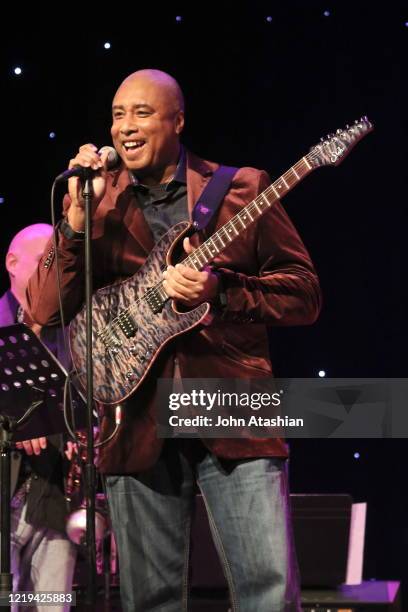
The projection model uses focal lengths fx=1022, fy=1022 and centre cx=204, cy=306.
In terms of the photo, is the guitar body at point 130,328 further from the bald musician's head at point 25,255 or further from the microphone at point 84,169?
the bald musician's head at point 25,255

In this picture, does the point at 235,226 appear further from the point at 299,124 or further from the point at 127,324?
the point at 299,124

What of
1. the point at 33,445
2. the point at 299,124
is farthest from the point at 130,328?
the point at 299,124

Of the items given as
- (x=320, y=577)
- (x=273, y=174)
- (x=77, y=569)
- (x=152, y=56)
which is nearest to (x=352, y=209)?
(x=273, y=174)

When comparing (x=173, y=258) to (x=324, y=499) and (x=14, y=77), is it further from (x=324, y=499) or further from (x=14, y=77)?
(x=14, y=77)

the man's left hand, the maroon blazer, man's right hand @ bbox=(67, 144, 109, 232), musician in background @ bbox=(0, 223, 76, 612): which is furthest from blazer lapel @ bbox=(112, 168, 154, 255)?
musician in background @ bbox=(0, 223, 76, 612)

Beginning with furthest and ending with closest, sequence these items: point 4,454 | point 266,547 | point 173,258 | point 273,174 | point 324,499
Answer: point 273,174
point 324,499
point 4,454
point 173,258
point 266,547

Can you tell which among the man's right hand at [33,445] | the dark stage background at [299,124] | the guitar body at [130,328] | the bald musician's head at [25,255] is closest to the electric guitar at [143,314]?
the guitar body at [130,328]

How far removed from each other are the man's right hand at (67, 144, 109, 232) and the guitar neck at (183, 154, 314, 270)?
322 millimetres

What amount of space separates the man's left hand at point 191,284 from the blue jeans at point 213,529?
0.42 meters

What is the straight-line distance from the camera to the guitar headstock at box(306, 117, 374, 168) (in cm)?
314

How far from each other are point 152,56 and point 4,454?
2892mm

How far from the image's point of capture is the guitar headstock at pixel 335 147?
314 cm

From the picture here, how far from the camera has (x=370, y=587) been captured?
14.9 feet

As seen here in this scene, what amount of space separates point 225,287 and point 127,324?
0.36m
